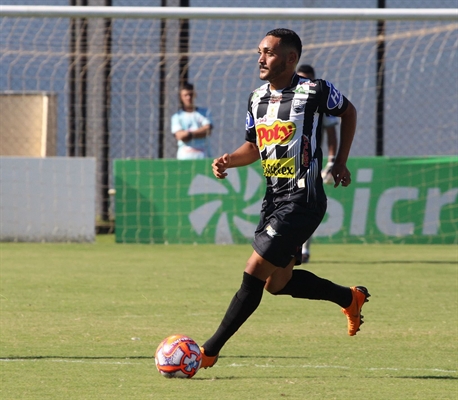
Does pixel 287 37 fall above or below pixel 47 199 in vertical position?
→ above

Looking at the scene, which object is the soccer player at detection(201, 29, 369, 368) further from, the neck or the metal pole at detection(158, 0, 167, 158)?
the metal pole at detection(158, 0, 167, 158)

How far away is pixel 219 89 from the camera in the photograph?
14.5m

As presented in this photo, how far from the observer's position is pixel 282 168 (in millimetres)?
5664

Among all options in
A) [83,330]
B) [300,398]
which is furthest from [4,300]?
[300,398]

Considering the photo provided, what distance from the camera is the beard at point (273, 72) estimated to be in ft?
18.8

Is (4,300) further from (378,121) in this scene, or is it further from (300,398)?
(378,121)

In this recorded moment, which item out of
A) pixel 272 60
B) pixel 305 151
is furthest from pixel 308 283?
pixel 272 60

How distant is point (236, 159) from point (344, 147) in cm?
64

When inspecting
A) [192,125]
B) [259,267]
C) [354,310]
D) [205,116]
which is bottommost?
[354,310]

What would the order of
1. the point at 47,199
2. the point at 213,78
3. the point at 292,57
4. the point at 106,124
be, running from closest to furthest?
the point at 292,57 < the point at 47,199 < the point at 213,78 < the point at 106,124

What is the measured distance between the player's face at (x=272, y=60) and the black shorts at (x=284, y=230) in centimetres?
74

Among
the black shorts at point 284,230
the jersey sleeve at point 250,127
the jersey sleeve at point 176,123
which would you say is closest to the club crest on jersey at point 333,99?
the jersey sleeve at point 250,127

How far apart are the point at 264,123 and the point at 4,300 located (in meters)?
3.50

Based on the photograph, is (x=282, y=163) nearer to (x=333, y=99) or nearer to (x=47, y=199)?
(x=333, y=99)
